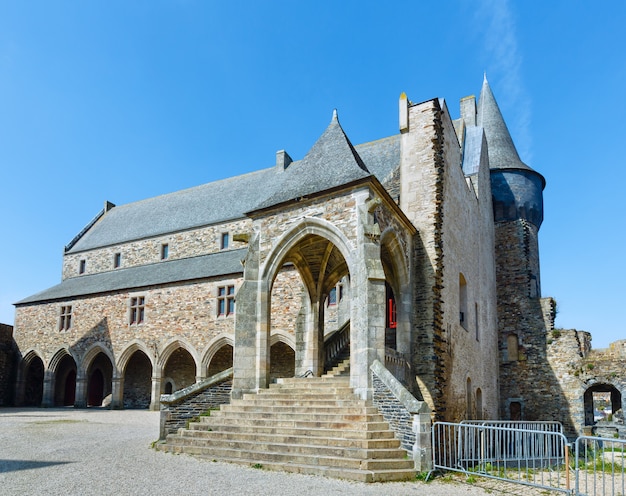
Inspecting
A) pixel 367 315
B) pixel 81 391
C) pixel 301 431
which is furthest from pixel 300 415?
pixel 81 391

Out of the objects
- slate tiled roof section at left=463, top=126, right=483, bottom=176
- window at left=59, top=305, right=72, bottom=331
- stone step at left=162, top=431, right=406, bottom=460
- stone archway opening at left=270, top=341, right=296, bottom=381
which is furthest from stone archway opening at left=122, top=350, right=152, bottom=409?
slate tiled roof section at left=463, top=126, right=483, bottom=176

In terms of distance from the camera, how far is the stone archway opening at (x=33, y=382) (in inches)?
1014

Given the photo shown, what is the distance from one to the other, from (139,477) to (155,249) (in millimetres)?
19245

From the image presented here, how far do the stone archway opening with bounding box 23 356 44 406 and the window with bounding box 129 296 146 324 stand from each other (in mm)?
6956

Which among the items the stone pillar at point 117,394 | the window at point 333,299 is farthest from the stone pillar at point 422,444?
the stone pillar at point 117,394

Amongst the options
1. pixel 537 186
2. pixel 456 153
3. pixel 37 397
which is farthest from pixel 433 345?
pixel 37 397

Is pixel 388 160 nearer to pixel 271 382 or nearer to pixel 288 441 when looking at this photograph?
pixel 271 382

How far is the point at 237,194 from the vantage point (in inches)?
998

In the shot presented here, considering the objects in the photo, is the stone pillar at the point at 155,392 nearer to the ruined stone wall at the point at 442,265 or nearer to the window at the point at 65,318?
the window at the point at 65,318

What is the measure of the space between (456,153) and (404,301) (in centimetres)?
594

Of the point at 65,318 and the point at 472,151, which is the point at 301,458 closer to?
the point at 472,151

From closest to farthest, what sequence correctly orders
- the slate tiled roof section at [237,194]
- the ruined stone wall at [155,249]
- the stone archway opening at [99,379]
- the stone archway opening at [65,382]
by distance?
1. the slate tiled roof section at [237,194]
2. the ruined stone wall at [155,249]
3. the stone archway opening at [99,379]
4. the stone archway opening at [65,382]

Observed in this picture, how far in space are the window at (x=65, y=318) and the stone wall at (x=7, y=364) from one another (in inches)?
133

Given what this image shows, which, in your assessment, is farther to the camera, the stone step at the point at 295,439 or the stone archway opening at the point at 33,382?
the stone archway opening at the point at 33,382
